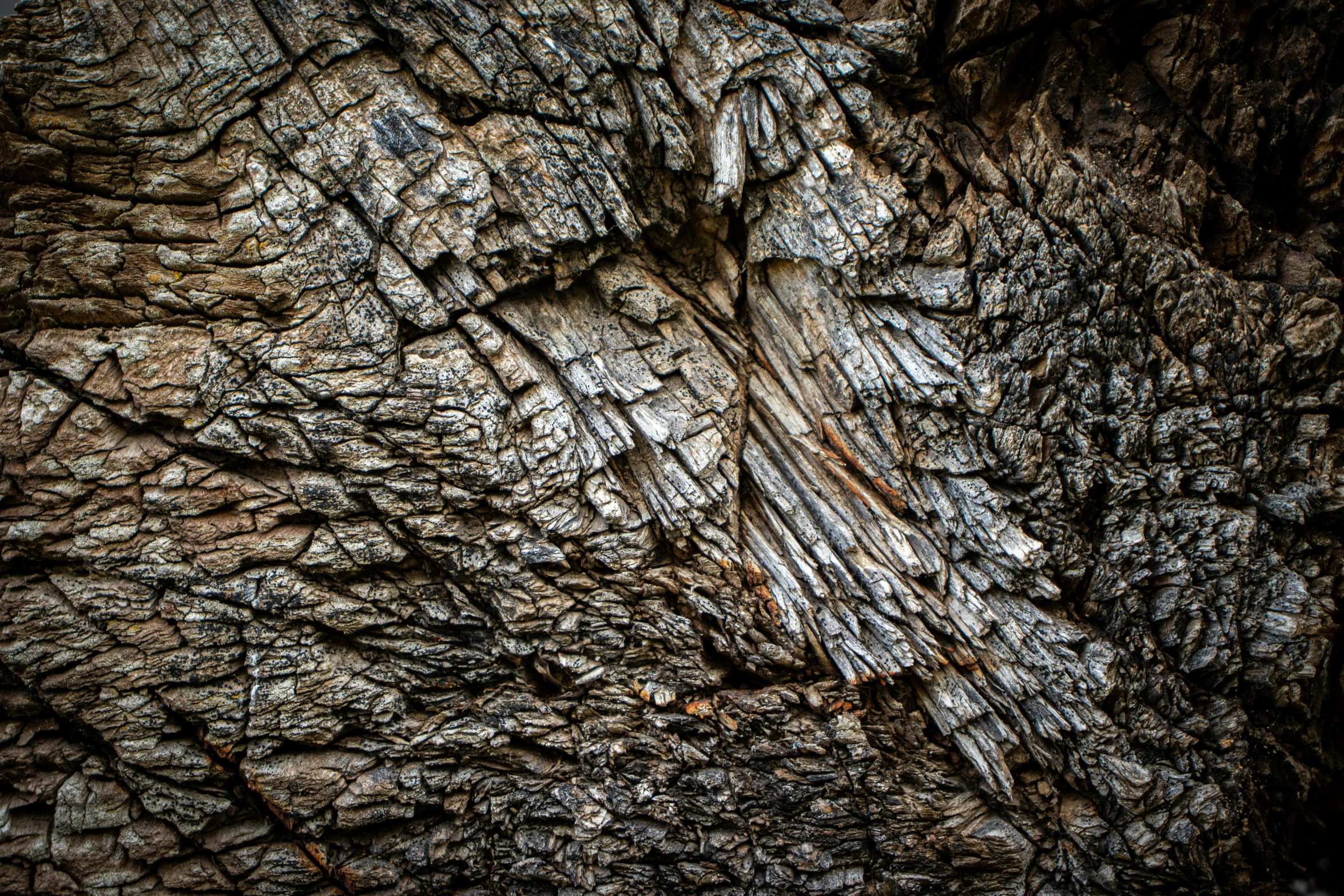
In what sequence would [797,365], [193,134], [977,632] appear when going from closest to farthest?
[193,134]
[977,632]
[797,365]

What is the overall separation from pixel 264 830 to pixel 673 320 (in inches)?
272

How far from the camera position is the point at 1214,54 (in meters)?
6.45

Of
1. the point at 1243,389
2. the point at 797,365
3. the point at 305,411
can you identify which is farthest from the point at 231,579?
the point at 1243,389

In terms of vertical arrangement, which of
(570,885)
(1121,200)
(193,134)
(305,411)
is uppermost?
(193,134)

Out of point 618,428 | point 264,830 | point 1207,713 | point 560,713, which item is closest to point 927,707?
point 1207,713

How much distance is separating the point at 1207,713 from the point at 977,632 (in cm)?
269

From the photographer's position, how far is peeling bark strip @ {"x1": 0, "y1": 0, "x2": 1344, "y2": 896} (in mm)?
5820

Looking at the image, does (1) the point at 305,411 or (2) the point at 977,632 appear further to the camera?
(2) the point at 977,632

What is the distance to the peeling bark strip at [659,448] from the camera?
19.1 ft

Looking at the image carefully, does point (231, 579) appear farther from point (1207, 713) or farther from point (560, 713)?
point (1207, 713)

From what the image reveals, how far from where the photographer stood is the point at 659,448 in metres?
6.62

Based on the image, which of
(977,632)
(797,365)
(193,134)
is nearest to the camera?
(193,134)

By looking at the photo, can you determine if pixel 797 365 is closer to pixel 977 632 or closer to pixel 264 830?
pixel 977 632

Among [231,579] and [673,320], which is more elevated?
[673,320]
